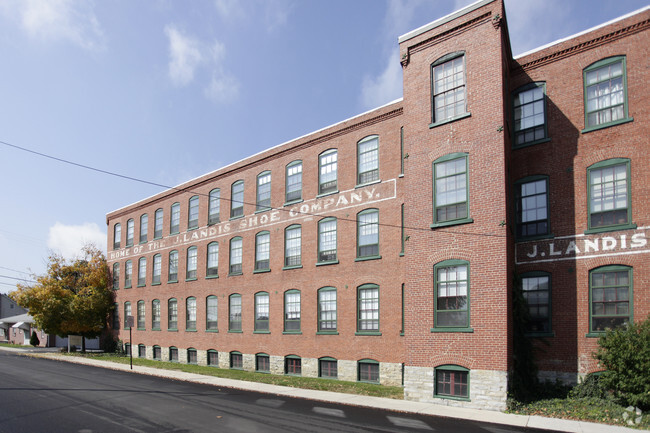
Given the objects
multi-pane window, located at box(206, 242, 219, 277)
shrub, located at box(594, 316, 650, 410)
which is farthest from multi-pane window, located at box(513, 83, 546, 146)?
multi-pane window, located at box(206, 242, 219, 277)

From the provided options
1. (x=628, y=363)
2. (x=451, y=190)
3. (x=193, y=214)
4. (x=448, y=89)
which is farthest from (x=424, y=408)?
(x=193, y=214)

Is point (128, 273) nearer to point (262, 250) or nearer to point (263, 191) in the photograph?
point (262, 250)

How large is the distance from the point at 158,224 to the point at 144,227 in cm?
251

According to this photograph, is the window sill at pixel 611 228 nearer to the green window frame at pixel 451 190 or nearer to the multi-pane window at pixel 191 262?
the green window frame at pixel 451 190

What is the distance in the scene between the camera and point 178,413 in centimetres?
1467

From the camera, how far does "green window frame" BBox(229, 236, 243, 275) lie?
95.8ft

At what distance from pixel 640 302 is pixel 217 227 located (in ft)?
76.8

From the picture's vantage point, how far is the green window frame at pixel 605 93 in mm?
16000

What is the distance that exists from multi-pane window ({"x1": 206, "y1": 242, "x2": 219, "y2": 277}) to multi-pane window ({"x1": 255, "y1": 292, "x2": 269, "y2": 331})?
4.76 metres

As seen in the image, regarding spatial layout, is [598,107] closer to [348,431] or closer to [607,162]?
[607,162]

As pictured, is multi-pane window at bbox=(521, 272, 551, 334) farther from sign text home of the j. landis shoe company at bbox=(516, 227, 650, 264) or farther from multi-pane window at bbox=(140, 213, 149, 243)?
multi-pane window at bbox=(140, 213, 149, 243)

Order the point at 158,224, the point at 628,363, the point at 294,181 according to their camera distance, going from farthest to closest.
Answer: the point at 158,224, the point at 294,181, the point at 628,363

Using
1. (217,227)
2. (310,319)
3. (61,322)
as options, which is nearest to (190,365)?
(217,227)

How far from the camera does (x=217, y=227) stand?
31.1m
